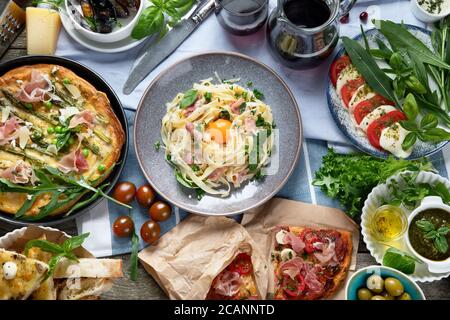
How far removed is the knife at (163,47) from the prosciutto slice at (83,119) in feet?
1.29

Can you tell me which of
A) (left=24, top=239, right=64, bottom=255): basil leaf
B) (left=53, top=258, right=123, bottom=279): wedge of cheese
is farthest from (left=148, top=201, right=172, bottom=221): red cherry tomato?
(left=24, top=239, right=64, bottom=255): basil leaf

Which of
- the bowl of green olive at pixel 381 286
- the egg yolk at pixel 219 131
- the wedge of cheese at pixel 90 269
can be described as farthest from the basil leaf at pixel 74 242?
the bowl of green olive at pixel 381 286

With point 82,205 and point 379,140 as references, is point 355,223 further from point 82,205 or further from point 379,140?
point 82,205

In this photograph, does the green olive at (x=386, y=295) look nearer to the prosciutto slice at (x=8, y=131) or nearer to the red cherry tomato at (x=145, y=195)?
the red cherry tomato at (x=145, y=195)

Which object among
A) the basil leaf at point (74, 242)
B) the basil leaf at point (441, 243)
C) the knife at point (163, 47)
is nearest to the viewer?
the basil leaf at point (74, 242)

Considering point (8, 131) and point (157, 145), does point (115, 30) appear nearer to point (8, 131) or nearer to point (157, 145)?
point (157, 145)

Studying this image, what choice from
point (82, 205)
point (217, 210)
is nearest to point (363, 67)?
point (217, 210)

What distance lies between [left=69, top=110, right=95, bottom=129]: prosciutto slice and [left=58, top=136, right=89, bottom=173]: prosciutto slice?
0.19 metres

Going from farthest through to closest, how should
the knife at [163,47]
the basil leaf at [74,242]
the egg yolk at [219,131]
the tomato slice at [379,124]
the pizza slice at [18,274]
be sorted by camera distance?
the knife at [163,47], the egg yolk at [219,131], the tomato slice at [379,124], the basil leaf at [74,242], the pizza slice at [18,274]

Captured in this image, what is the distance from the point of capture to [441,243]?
4188 mm

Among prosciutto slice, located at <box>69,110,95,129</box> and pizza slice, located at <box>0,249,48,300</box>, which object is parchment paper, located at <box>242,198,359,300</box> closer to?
prosciutto slice, located at <box>69,110,95,129</box>

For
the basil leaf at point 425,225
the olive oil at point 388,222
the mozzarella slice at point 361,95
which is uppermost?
the mozzarella slice at point 361,95

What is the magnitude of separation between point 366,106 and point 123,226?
185cm

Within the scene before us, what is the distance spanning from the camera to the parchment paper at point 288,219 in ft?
14.8
